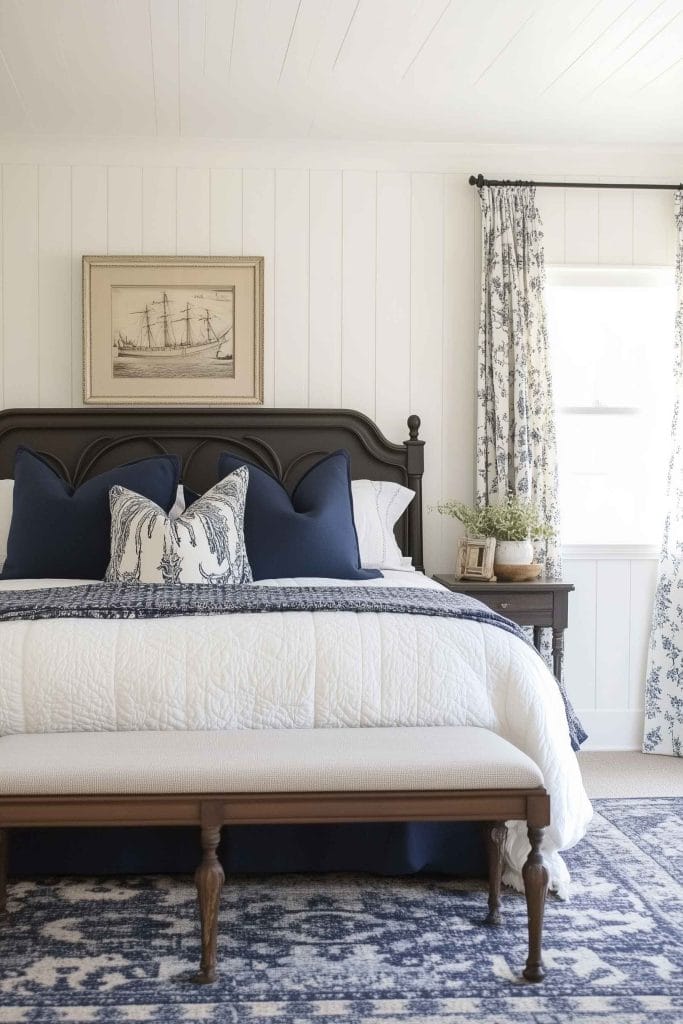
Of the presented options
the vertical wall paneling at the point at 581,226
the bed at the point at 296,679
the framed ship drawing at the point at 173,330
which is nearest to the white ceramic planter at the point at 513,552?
the framed ship drawing at the point at 173,330

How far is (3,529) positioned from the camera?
13.5ft

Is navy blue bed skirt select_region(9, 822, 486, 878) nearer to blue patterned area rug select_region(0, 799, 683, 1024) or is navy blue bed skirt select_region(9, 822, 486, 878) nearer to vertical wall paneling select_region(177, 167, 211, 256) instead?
blue patterned area rug select_region(0, 799, 683, 1024)

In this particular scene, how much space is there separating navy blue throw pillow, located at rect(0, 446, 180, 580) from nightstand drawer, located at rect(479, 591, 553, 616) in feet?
4.69

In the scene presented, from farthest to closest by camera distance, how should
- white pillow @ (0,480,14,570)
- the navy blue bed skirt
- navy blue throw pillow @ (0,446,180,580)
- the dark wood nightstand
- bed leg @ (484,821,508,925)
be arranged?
1. the dark wood nightstand
2. white pillow @ (0,480,14,570)
3. navy blue throw pillow @ (0,446,180,580)
4. the navy blue bed skirt
5. bed leg @ (484,821,508,925)

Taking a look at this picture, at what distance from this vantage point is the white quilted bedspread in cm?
257

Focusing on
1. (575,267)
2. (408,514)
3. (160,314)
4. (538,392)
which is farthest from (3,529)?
(575,267)

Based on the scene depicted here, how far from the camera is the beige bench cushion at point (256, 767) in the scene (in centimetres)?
213

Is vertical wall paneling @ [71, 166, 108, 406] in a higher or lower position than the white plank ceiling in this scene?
lower

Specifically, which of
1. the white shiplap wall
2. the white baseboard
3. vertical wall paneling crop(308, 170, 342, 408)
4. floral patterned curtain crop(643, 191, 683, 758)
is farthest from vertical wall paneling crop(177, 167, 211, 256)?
the white baseboard

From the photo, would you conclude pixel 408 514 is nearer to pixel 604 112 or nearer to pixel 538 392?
pixel 538 392

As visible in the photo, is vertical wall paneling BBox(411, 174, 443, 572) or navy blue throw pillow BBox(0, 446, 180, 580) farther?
vertical wall paneling BBox(411, 174, 443, 572)

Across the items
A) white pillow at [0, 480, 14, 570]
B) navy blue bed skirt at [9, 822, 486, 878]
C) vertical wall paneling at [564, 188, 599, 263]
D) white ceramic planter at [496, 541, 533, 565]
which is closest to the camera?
navy blue bed skirt at [9, 822, 486, 878]

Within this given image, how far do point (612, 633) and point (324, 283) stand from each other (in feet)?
7.03

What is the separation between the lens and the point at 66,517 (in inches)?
153
